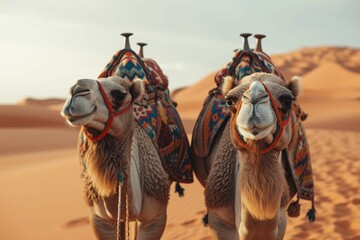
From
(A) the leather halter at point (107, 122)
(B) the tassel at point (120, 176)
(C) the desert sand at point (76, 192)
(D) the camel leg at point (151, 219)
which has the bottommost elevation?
(C) the desert sand at point (76, 192)

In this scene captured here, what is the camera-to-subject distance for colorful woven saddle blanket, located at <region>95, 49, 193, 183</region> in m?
3.30

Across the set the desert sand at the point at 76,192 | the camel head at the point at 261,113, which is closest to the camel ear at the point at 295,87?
the camel head at the point at 261,113

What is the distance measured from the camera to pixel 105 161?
236 centimetres

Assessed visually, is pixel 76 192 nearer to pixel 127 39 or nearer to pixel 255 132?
pixel 127 39

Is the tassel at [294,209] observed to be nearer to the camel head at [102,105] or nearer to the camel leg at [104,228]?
the camel leg at [104,228]

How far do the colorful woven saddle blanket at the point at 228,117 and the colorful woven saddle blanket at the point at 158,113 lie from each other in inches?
6.4

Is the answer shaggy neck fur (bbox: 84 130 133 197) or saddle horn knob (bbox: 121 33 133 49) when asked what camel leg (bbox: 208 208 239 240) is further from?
saddle horn knob (bbox: 121 33 133 49)

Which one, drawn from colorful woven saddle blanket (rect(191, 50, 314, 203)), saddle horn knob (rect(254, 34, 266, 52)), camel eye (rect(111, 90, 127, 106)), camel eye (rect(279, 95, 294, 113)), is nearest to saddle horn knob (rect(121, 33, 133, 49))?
colorful woven saddle blanket (rect(191, 50, 314, 203))

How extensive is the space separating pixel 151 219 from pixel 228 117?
0.96m

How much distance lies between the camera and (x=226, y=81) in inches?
95.5

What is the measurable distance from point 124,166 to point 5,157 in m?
12.6

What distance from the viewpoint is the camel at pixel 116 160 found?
87.4 inches

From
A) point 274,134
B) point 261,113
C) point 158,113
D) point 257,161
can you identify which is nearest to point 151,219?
point 158,113

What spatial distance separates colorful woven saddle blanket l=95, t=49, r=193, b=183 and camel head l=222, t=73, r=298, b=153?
3.79 feet
